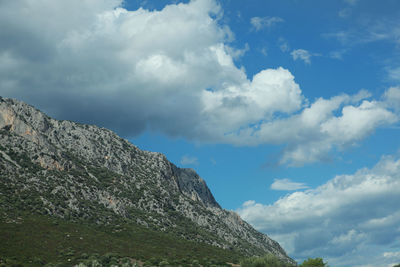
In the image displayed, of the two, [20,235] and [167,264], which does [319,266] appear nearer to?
[167,264]

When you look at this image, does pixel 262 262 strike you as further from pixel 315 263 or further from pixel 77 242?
pixel 77 242

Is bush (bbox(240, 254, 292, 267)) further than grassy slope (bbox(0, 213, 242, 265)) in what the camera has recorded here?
Yes

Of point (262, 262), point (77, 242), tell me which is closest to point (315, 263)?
point (262, 262)

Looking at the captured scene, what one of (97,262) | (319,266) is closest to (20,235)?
(97,262)

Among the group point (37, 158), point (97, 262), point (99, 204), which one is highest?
point (37, 158)

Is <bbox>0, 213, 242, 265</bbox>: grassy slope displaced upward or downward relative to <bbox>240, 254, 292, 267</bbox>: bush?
upward

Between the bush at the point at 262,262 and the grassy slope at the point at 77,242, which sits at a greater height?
the grassy slope at the point at 77,242

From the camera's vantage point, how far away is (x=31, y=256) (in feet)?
357

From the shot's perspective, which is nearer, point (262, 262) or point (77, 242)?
point (262, 262)

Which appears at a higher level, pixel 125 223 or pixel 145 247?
pixel 125 223

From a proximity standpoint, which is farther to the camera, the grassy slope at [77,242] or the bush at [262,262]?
the bush at [262,262]

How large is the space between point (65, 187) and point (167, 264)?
79.2 meters

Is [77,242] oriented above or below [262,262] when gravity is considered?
above

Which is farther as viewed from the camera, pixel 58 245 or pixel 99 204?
pixel 99 204
